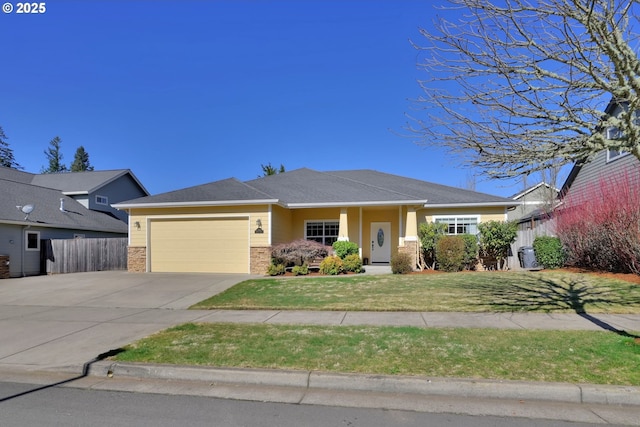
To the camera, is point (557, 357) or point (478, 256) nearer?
point (557, 357)

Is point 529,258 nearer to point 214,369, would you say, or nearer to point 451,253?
point 451,253

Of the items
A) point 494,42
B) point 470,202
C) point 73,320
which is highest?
point 494,42

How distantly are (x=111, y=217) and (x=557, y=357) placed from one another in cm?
2877

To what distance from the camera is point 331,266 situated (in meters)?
15.0

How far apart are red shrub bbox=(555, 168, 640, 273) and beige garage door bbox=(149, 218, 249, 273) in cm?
1304

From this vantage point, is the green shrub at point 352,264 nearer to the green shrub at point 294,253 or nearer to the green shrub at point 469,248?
the green shrub at point 294,253

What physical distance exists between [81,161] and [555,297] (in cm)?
8070

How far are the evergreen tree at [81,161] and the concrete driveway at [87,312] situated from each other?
64.2 metres

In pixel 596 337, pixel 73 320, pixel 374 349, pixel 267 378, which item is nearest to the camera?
pixel 267 378

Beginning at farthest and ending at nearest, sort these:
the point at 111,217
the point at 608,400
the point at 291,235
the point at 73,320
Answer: the point at 111,217, the point at 291,235, the point at 73,320, the point at 608,400

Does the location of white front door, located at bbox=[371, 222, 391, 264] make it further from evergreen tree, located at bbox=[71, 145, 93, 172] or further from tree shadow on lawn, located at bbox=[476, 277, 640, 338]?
evergreen tree, located at bbox=[71, 145, 93, 172]

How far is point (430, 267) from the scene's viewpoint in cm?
1645

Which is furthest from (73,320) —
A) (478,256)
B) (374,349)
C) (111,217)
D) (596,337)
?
(111,217)

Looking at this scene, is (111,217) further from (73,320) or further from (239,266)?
(73,320)
